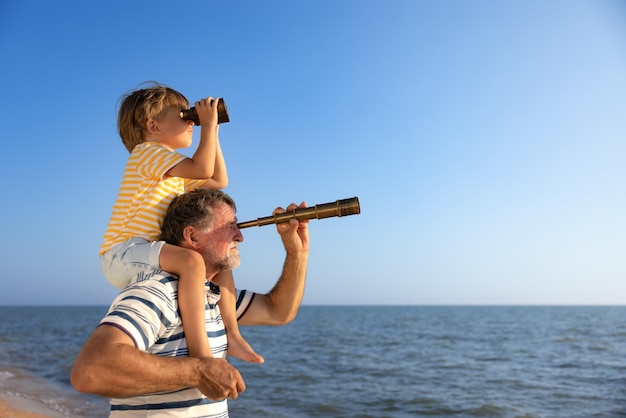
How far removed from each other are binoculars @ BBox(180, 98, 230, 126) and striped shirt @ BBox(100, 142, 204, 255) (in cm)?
18

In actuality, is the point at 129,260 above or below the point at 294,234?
below

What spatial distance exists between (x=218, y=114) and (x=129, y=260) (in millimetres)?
711

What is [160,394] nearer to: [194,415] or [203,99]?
[194,415]

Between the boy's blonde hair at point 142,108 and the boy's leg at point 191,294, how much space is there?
0.71 metres

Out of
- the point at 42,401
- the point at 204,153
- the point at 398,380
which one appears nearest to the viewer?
the point at 204,153

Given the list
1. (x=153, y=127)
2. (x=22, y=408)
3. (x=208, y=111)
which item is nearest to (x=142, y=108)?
(x=153, y=127)

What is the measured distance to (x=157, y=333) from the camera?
1.96 meters

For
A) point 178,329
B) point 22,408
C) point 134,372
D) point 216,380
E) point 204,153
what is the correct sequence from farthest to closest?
point 22,408
point 204,153
point 178,329
point 216,380
point 134,372

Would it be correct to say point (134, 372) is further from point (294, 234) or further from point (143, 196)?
point (294, 234)

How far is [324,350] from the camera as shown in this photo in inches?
837

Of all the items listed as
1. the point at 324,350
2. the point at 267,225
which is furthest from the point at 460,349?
the point at 267,225

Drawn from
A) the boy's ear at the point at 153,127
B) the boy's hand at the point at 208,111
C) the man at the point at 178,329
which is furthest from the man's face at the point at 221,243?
the boy's ear at the point at 153,127

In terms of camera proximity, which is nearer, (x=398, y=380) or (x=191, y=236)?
(x=191, y=236)

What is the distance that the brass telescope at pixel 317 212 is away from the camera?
2201 millimetres
